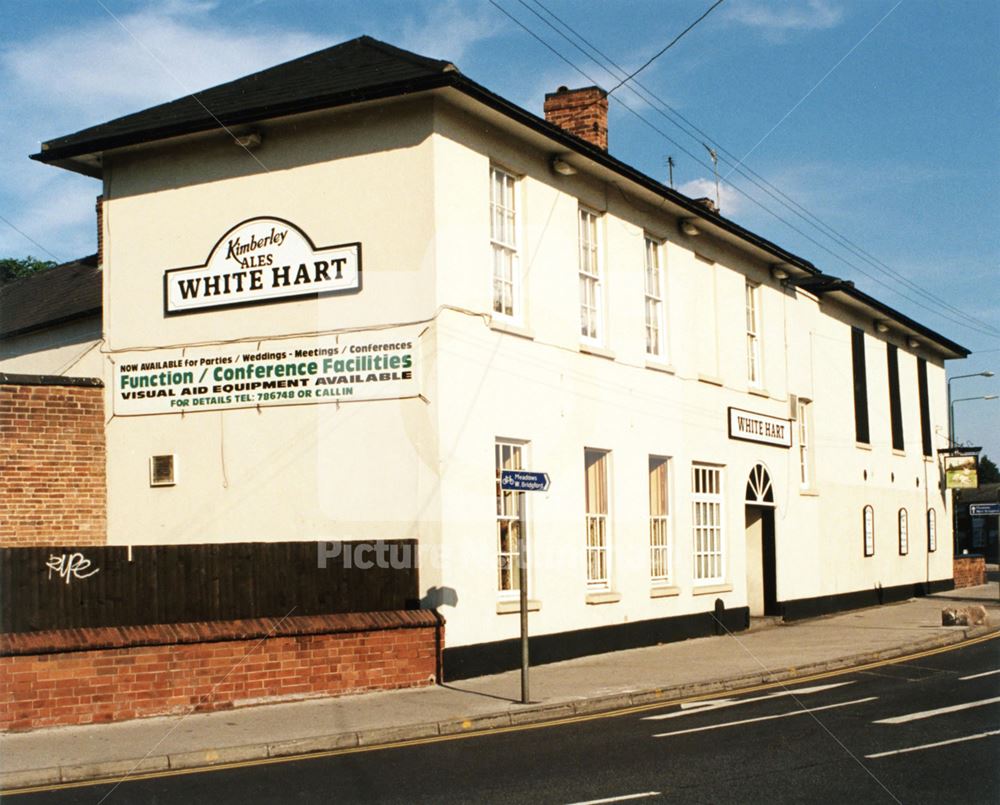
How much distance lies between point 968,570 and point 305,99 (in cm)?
3245

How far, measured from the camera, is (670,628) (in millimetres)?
21141

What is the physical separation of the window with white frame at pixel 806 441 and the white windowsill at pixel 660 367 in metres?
7.48

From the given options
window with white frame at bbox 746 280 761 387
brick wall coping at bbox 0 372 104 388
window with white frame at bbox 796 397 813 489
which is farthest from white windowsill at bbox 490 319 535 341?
window with white frame at bbox 796 397 813 489

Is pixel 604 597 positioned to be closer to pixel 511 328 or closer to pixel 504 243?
pixel 511 328

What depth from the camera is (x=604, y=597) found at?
19.0 m

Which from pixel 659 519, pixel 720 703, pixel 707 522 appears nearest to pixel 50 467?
pixel 720 703

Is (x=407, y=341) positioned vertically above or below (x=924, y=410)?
below

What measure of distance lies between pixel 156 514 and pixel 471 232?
5964mm

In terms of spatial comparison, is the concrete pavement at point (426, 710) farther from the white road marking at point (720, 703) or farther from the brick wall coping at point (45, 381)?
the brick wall coping at point (45, 381)

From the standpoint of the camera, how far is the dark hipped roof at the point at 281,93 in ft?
51.5

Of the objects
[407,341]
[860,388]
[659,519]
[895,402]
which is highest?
[860,388]

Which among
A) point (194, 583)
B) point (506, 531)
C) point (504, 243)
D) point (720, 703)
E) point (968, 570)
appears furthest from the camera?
point (968, 570)

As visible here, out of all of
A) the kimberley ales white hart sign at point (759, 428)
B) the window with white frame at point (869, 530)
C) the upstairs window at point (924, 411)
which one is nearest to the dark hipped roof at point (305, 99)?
the kimberley ales white hart sign at point (759, 428)

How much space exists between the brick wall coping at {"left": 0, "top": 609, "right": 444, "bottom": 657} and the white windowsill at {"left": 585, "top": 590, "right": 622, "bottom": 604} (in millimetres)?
4102
